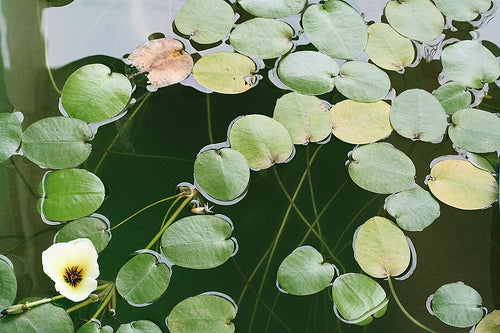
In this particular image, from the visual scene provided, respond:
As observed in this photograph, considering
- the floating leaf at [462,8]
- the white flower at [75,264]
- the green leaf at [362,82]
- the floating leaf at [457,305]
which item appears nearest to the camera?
the white flower at [75,264]

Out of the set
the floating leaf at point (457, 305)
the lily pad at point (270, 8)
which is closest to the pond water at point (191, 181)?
the floating leaf at point (457, 305)

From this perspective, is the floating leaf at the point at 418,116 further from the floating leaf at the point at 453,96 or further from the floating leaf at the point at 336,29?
the floating leaf at the point at 336,29

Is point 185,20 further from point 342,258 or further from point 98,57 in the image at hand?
point 342,258

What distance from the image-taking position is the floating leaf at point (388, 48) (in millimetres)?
1355

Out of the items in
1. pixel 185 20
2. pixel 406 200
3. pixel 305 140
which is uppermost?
pixel 185 20

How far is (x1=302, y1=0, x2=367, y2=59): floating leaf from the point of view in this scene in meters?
1.34

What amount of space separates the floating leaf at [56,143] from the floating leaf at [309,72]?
533mm

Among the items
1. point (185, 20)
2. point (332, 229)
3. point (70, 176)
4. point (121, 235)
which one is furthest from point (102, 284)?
point (185, 20)

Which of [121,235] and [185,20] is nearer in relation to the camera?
[121,235]

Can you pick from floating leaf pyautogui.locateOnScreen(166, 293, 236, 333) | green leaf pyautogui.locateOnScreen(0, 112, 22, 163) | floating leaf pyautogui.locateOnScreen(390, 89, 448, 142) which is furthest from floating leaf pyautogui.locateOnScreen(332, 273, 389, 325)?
green leaf pyautogui.locateOnScreen(0, 112, 22, 163)

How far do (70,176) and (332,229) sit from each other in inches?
25.3

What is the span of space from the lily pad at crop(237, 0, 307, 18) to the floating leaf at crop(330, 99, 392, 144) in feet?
0.98

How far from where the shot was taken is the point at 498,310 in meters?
1.23

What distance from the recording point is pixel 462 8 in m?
1.42
